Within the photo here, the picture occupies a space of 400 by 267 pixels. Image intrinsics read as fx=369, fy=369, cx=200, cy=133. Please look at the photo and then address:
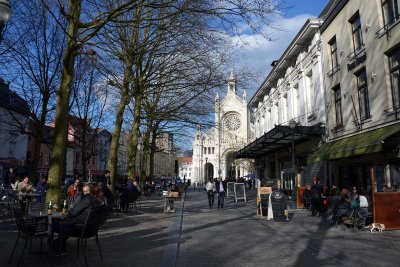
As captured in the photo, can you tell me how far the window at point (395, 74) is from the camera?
1324 cm

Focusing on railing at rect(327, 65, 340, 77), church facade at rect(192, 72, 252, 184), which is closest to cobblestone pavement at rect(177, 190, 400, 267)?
railing at rect(327, 65, 340, 77)

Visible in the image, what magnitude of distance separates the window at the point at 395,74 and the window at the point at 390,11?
1.24 m

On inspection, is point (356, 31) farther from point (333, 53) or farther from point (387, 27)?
point (387, 27)

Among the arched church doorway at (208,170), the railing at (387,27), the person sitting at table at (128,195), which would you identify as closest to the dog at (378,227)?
the railing at (387,27)

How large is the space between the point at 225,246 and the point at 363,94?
11108 mm

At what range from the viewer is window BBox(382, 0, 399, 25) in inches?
525

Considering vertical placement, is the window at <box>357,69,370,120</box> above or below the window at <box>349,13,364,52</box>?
below

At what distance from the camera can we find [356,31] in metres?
16.8

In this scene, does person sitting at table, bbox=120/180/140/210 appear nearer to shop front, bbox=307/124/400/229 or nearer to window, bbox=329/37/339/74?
shop front, bbox=307/124/400/229

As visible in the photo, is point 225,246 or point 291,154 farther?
point 291,154

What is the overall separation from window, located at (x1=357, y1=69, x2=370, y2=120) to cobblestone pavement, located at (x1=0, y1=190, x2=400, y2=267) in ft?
20.4

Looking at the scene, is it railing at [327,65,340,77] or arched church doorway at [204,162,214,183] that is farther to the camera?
arched church doorway at [204,162,214,183]

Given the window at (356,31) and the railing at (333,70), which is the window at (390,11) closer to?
the window at (356,31)

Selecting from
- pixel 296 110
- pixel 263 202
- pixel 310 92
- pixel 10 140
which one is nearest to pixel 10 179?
pixel 10 140
